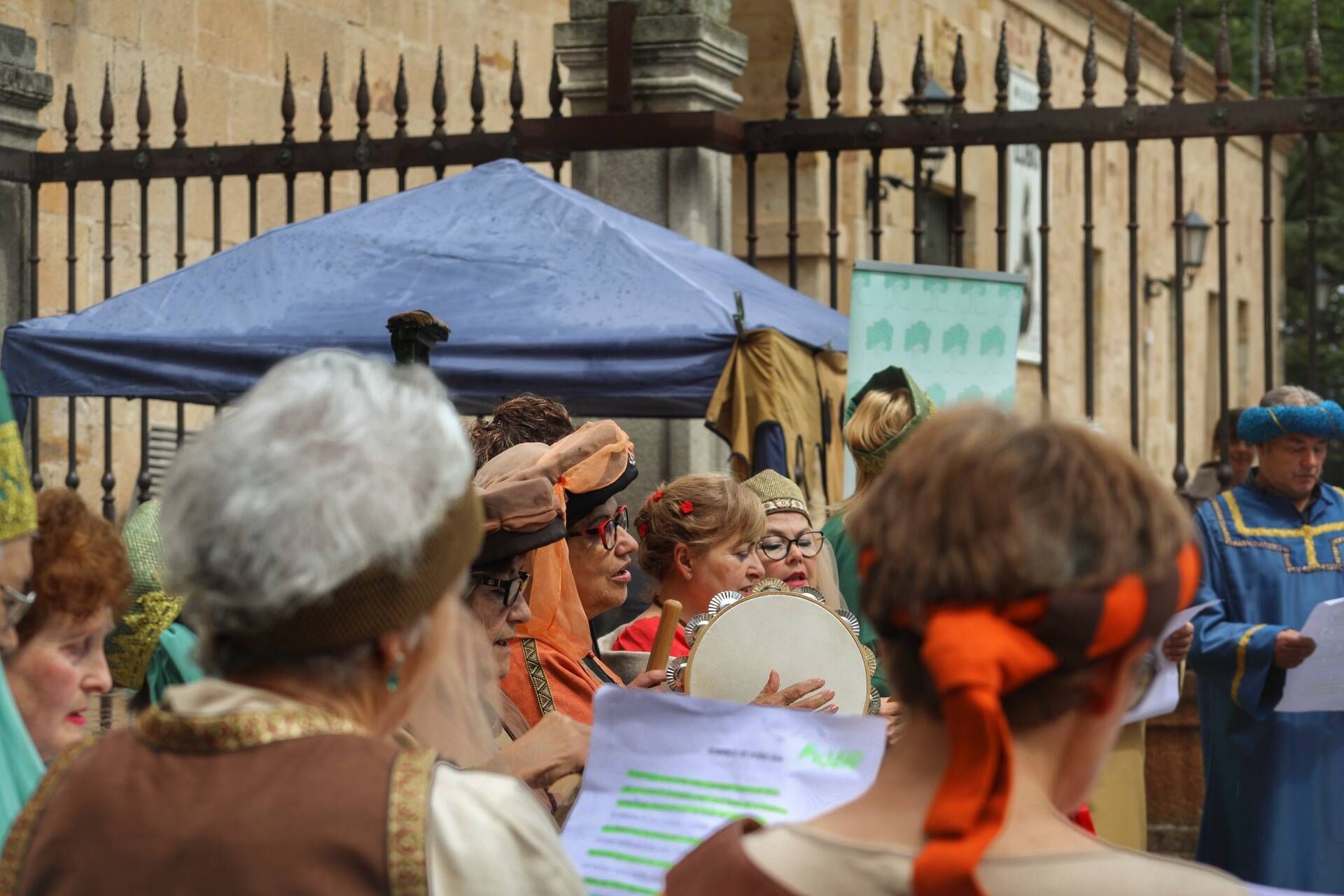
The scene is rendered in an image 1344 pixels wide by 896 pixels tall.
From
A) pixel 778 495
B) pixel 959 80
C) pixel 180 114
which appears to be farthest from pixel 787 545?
pixel 180 114

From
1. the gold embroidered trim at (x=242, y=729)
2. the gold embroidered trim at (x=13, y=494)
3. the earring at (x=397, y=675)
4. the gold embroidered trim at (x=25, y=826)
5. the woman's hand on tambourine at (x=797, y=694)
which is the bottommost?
the woman's hand on tambourine at (x=797, y=694)

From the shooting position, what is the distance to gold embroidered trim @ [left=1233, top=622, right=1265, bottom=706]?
17.1ft

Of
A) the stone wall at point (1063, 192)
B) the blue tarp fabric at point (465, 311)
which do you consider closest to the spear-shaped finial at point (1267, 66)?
the blue tarp fabric at point (465, 311)

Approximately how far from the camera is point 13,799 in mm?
2211

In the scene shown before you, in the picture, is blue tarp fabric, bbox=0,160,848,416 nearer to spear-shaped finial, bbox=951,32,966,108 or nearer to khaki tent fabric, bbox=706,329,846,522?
khaki tent fabric, bbox=706,329,846,522

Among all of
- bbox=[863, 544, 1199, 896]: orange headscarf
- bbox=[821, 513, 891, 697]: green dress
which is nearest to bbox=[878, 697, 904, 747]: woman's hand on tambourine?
bbox=[821, 513, 891, 697]: green dress

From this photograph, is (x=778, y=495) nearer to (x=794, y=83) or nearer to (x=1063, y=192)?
(x=794, y=83)

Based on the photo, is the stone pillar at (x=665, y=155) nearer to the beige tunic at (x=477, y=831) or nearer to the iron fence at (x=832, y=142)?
the iron fence at (x=832, y=142)

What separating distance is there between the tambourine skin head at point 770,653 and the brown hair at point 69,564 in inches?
42.2

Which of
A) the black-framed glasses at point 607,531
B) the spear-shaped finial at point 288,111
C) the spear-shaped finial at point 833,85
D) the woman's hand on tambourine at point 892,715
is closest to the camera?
the woman's hand on tambourine at point 892,715

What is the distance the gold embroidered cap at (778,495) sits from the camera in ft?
14.6

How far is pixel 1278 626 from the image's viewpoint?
17.4 feet

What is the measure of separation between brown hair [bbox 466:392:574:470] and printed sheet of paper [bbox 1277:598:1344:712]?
7.24ft

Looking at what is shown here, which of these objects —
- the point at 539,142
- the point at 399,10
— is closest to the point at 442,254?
the point at 539,142
